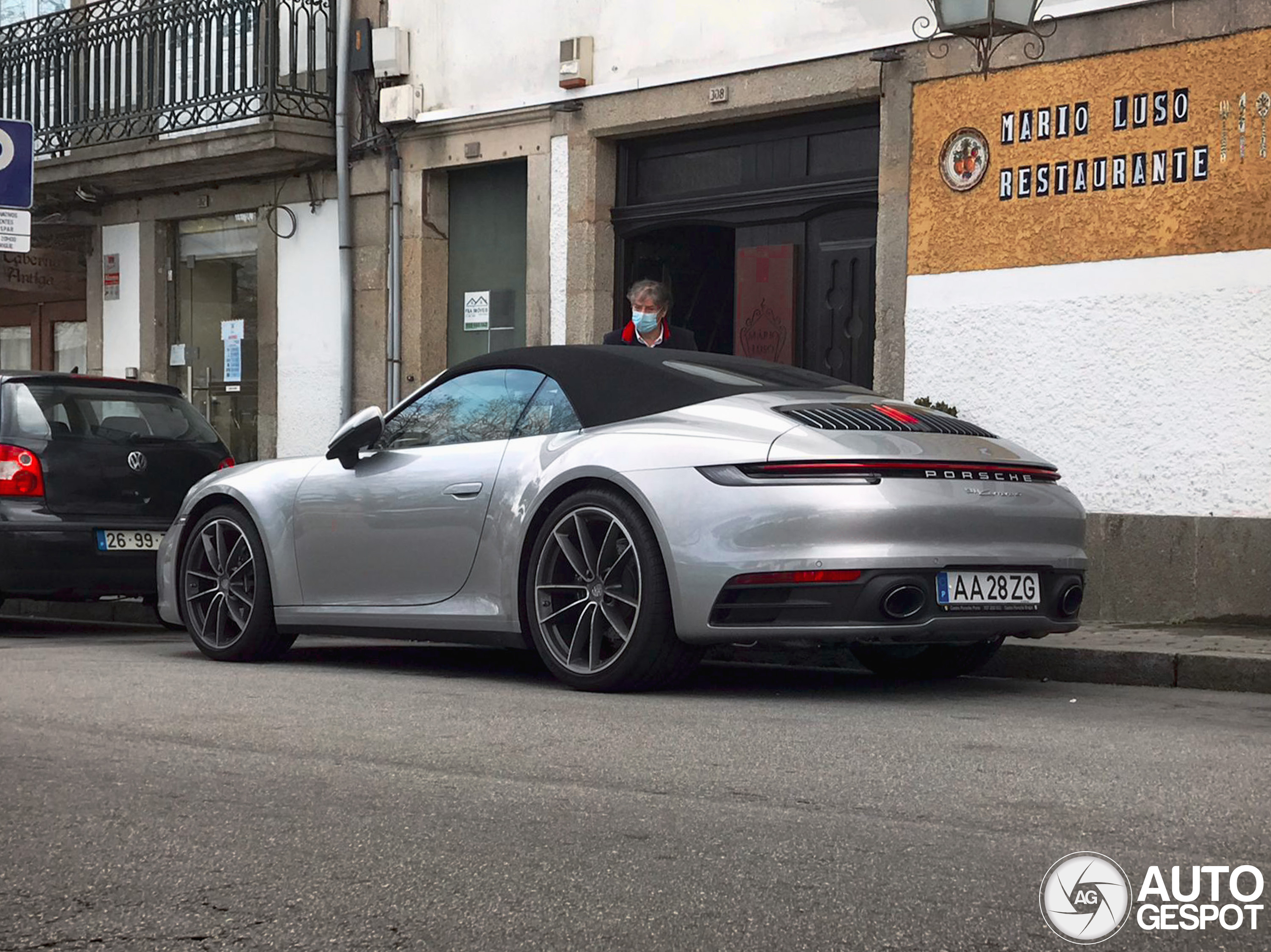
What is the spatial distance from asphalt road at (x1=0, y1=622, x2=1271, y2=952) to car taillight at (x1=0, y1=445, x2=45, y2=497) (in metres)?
3.78

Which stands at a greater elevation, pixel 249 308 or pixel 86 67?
pixel 86 67

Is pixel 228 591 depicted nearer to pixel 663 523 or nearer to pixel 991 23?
pixel 663 523

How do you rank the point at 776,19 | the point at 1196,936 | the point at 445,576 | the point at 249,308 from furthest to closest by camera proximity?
1. the point at 249,308
2. the point at 776,19
3. the point at 445,576
4. the point at 1196,936

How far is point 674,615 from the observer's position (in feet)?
21.6

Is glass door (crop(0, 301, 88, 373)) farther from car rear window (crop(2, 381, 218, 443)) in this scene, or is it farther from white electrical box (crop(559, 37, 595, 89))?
car rear window (crop(2, 381, 218, 443))

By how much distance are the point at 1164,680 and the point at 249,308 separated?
1215cm

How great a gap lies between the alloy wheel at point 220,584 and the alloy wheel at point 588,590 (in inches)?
77.3

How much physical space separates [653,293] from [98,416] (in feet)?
11.0

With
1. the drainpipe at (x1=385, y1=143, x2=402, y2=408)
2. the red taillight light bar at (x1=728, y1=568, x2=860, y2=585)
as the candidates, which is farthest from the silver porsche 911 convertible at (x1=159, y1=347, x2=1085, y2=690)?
the drainpipe at (x1=385, y1=143, x2=402, y2=408)

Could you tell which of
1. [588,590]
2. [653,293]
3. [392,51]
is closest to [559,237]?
[392,51]

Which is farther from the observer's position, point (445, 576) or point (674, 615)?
point (445, 576)

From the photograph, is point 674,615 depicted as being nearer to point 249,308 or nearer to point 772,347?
point 772,347

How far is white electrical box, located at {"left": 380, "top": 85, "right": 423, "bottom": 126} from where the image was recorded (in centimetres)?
1587

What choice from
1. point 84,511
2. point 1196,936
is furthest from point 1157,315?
point 1196,936
